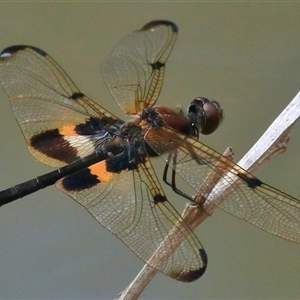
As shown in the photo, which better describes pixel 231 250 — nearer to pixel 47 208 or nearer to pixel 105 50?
pixel 47 208

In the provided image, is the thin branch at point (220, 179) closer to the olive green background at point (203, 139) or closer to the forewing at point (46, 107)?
the forewing at point (46, 107)

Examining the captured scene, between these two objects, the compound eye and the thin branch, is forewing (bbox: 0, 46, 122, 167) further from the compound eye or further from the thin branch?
the thin branch

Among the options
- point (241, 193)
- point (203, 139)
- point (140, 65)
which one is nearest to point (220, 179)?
point (241, 193)

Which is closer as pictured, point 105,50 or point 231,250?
point 231,250

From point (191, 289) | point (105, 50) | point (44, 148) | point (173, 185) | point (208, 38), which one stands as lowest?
point (191, 289)


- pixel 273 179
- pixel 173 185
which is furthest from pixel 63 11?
pixel 173 185

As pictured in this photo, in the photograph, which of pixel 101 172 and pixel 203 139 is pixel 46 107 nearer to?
pixel 101 172

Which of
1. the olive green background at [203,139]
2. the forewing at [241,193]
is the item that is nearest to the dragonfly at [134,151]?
the forewing at [241,193]

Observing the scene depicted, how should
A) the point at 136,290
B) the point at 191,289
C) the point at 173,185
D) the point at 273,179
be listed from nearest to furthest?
the point at 136,290
the point at 173,185
the point at 191,289
the point at 273,179
